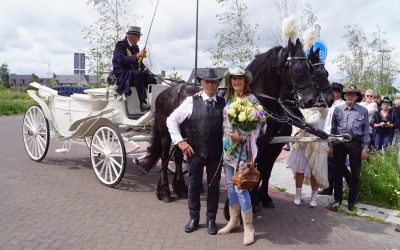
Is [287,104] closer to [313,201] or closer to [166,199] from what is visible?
[313,201]

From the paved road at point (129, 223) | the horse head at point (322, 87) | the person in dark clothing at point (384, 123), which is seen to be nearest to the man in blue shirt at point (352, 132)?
the paved road at point (129, 223)

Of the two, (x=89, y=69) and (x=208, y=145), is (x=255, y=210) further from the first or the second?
(x=89, y=69)

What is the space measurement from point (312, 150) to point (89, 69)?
12819mm

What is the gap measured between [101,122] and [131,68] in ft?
3.69

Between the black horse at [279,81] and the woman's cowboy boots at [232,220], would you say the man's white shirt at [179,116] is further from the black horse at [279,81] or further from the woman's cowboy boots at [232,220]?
the woman's cowboy boots at [232,220]

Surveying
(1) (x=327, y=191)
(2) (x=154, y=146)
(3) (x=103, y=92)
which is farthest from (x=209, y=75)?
(1) (x=327, y=191)

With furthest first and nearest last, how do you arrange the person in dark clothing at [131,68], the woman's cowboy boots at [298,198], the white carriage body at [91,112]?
the white carriage body at [91,112]
the person in dark clothing at [131,68]
the woman's cowboy boots at [298,198]

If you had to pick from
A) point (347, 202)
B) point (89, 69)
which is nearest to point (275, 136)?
point (347, 202)

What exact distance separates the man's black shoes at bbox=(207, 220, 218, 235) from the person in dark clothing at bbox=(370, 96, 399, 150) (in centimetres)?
613

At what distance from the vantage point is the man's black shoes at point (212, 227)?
15.1ft

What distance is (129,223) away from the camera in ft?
16.1

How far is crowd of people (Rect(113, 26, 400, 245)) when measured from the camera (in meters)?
4.39

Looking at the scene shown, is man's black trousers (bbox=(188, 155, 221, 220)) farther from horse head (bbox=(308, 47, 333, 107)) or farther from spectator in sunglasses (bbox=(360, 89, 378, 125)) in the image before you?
spectator in sunglasses (bbox=(360, 89, 378, 125))

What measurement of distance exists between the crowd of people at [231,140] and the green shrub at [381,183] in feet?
1.16
